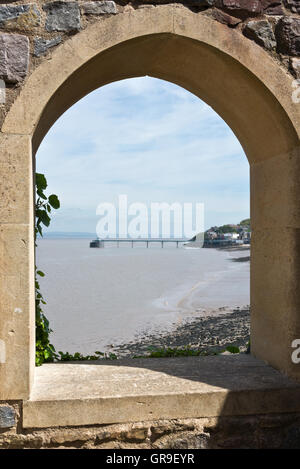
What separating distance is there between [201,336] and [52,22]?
631cm

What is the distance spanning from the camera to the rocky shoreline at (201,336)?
694 centimetres

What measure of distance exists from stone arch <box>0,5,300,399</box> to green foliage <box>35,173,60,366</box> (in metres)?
0.56

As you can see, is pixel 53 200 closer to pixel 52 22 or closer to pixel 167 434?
pixel 52 22

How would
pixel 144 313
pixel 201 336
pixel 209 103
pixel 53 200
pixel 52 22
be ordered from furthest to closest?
1. pixel 144 313
2. pixel 201 336
3. pixel 53 200
4. pixel 209 103
5. pixel 52 22

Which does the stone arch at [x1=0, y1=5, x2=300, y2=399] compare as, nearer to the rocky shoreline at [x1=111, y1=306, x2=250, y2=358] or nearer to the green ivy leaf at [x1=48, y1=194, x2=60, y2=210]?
the green ivy leaf at [x1=48, y1=194, x2=60, y2=210]

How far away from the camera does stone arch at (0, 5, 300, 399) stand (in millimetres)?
2355

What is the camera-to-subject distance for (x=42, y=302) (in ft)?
10.9

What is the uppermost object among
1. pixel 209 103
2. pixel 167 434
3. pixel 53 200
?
Result: pixel 209 103

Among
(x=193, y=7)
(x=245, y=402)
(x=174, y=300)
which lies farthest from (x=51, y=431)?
(x=174, y=300)

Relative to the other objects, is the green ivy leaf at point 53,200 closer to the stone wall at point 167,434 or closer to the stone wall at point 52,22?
the stone wall at point 52,22

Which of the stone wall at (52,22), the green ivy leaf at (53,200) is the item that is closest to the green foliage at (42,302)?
the green ivy leaf at (53,200)

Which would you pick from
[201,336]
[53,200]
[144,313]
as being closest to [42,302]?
[53,200]

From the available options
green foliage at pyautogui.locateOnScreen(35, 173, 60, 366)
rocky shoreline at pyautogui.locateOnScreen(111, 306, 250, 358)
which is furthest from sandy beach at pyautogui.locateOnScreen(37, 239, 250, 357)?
green foliage at pyautogui.locateOnScreen(35, 173, 60, 366)
